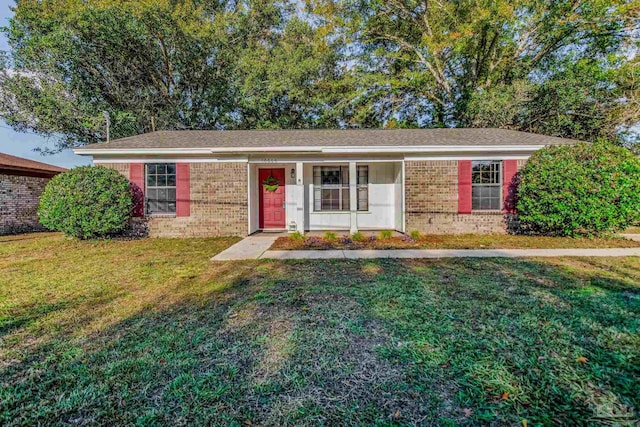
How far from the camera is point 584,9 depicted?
13953mm

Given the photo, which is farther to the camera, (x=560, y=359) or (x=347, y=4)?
(x=347, y=4)

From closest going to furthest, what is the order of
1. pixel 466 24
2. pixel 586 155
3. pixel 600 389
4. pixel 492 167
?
1. pixel 600 389
2. pixel 586 155
3. pixel 492 167
4. pixel 466 24

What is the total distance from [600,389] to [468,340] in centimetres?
93

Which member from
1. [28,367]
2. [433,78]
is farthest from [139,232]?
[433,78]

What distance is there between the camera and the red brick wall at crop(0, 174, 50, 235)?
11.0 m

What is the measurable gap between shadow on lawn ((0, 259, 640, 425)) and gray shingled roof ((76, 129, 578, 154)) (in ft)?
19.9

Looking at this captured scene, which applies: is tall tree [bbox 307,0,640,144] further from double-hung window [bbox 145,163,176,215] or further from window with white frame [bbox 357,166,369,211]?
double-hung window [bbox 145,163,176,215]

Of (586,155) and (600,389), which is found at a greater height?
(586,155)

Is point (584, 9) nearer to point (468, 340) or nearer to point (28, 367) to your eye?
point (468, 340)

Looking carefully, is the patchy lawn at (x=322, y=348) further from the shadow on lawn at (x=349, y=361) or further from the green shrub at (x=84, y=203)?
the green shrub at (x=84, y=203)

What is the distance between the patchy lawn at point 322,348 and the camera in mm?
2014

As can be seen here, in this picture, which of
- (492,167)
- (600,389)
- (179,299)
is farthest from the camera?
(492,167)

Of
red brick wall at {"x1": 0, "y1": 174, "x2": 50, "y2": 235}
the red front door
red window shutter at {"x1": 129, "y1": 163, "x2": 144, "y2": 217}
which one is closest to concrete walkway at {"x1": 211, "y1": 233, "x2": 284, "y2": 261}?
the red front door

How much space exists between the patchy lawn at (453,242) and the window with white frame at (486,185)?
1061 millimetres
